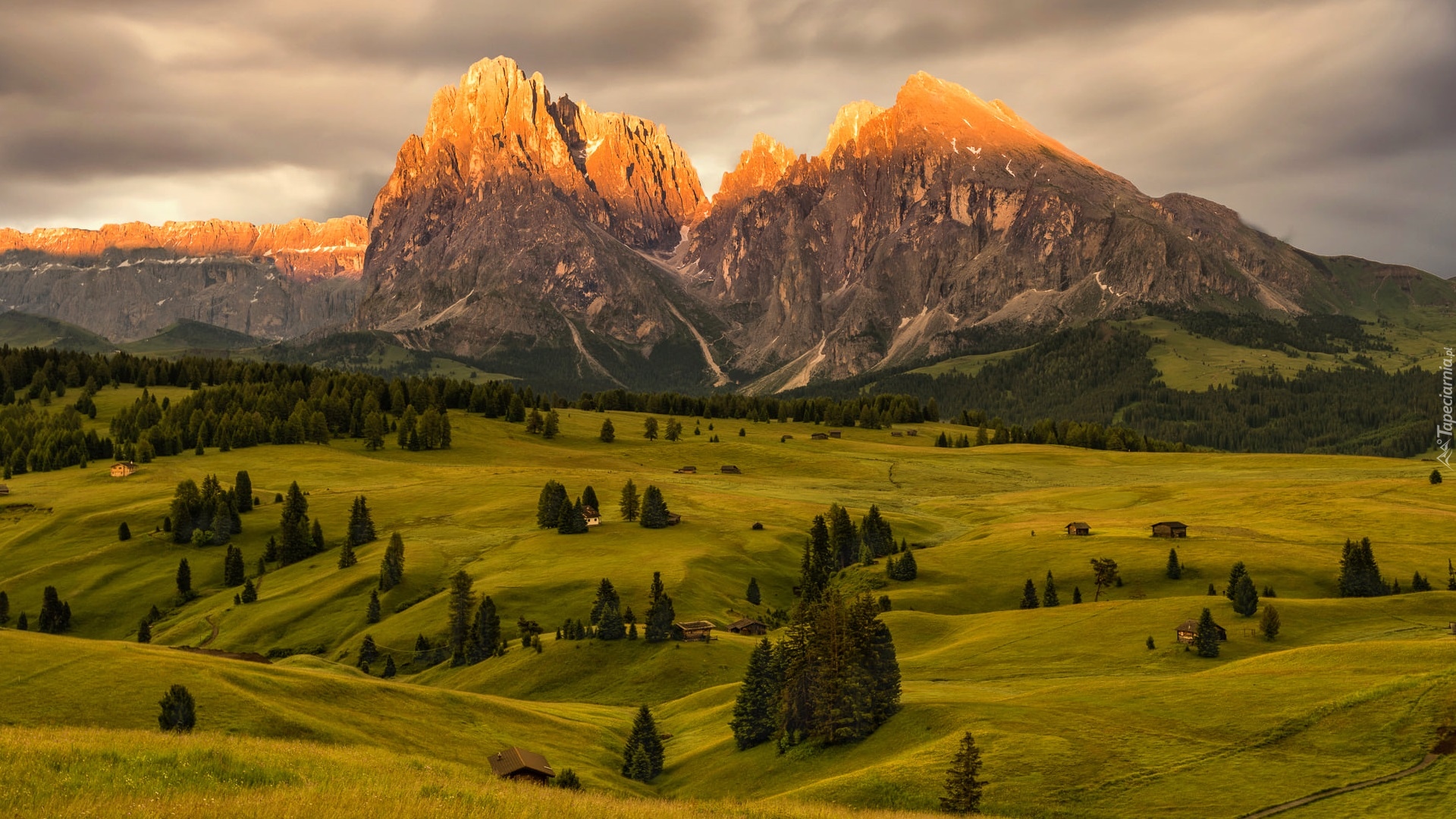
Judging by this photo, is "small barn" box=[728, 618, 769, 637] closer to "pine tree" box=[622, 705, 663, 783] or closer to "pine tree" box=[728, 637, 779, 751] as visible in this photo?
"pine tree" box=[728, 637, 779, 751]

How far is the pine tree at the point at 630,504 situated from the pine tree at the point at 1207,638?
99.2m

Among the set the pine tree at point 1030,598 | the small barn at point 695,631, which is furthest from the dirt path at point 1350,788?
the pine tree at point 1030,598

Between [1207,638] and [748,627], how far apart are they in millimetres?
51745

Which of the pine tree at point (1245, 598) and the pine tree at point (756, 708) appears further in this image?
the pine tree at point (1245, 598)

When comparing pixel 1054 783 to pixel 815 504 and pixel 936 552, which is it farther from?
pixel 815 504

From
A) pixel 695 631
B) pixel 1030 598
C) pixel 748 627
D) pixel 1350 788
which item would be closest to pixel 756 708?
pixel 695 631

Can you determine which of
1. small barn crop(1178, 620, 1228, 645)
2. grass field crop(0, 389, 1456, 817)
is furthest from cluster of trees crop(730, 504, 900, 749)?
small barn crop(1178, 620, 1228, 645)

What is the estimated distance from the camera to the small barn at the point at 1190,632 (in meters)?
92.8

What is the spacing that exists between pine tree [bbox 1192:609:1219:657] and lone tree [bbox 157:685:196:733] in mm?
76519

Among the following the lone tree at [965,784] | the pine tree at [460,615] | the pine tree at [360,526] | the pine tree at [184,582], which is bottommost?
the pine tree at [184,582]

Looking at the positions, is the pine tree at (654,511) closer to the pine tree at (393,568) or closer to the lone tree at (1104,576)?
the pine tree at (393,568)

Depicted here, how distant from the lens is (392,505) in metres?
185

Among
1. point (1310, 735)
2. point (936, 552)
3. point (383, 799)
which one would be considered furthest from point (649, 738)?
point (936, 552)

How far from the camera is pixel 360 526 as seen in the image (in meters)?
167
